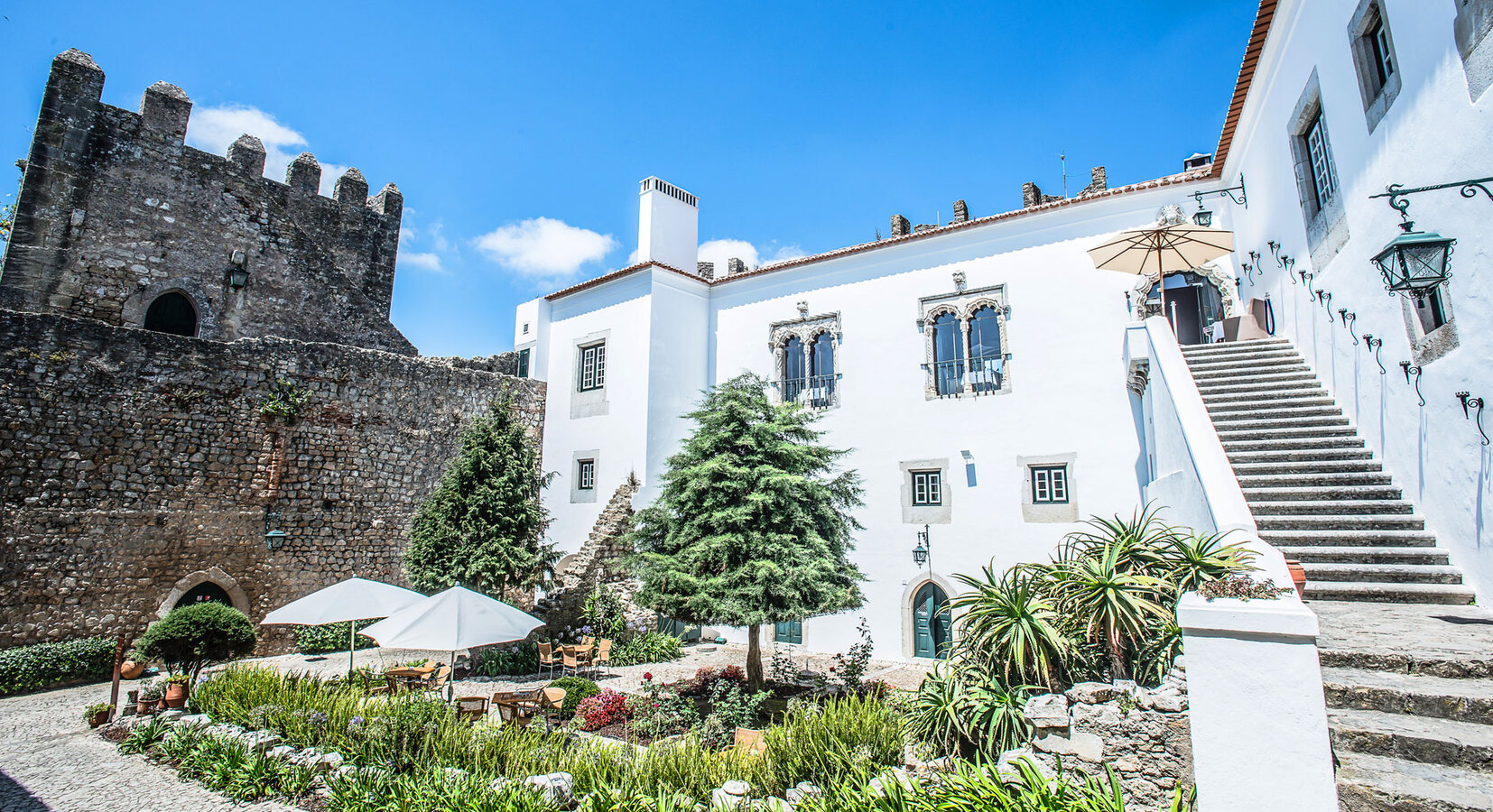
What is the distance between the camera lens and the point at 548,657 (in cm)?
1217

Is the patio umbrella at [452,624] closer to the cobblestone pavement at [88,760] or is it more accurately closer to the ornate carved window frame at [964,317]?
the cobblestone pavement at [88,760]

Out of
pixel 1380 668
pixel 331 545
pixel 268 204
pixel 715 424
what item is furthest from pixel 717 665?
pixel 268 204

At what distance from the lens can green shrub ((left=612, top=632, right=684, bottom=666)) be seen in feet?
44.7

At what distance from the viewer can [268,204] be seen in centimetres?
1677

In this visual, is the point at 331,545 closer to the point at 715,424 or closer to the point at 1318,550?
the point at 715,424

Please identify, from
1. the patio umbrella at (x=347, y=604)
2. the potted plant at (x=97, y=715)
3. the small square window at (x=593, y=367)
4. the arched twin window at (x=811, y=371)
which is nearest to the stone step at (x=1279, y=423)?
the arched twin window at (x=811, y=371)

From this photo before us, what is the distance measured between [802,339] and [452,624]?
9.32 meters

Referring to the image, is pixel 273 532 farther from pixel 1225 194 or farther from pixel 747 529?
pixel 1225 194

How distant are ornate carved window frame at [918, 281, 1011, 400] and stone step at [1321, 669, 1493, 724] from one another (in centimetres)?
932

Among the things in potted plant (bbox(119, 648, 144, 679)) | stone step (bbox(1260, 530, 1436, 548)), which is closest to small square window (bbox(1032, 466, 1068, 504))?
stone step (bbox(1260, 530, 1436, 548))

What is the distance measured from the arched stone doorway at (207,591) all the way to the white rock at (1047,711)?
14.2m

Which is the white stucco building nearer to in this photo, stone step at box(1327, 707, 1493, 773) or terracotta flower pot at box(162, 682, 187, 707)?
stone step at box(1327, 707, 1493, 773)

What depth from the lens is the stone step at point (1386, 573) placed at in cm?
548

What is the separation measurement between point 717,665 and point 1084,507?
6.85 m
